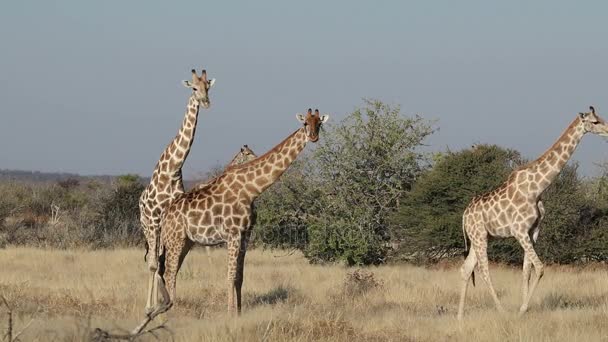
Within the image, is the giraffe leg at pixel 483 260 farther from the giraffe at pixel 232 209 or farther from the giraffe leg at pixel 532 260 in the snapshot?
the giraffe at pixel 232 209

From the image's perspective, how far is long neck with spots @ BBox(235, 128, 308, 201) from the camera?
11.2 metres

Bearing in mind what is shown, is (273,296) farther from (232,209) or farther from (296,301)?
(232,209)

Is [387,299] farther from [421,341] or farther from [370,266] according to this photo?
[370,266]

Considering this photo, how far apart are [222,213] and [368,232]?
10128 mm

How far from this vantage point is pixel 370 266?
2025cm

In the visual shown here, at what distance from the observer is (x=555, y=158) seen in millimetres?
12492

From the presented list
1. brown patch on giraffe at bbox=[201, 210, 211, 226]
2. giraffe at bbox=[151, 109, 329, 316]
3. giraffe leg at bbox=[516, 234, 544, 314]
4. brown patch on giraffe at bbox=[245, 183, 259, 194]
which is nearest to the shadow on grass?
giraffe at bbox=[151, 109, 329, 316]

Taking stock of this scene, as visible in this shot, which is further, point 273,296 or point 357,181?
point 357,181

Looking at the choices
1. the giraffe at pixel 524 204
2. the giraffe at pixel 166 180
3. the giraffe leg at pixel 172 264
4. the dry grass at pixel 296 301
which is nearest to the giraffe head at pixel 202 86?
the giraffe at pixel 166 180

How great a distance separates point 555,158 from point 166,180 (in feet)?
16.8

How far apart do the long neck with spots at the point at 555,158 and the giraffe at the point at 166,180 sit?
4.42m

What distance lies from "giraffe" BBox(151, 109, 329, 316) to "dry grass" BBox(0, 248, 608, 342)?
2.21ft

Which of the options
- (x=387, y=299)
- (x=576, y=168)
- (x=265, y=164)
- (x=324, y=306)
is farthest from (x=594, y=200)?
(x=265, y=164)

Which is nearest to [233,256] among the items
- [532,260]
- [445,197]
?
[532,260]
